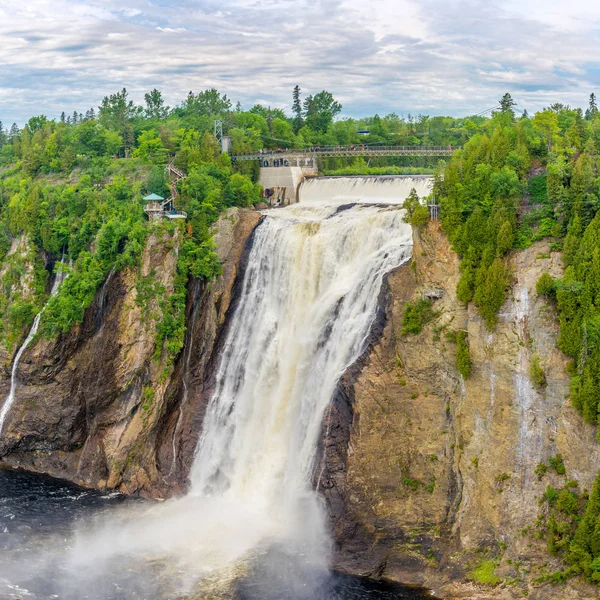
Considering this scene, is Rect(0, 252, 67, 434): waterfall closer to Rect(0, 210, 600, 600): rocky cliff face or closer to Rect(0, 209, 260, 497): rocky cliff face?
Rect(0, 209, 260, 497): rocky cliff face

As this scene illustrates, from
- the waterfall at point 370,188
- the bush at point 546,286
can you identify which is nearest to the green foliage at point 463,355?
the bush at point 546,286

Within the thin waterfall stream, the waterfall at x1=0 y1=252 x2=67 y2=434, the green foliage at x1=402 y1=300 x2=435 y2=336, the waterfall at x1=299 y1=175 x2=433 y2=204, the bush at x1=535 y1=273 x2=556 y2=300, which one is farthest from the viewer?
the waterfall at x1=299 y1=175 x2=433 y2=204

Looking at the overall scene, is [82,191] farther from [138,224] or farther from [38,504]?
[38,504]

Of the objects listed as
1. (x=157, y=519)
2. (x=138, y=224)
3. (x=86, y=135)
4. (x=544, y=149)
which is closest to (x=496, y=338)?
(x=544, y=149)

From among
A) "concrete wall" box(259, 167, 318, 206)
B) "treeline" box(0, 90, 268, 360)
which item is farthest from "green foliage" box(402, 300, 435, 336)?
"concrete wall" box(259, 167, 318, 206)

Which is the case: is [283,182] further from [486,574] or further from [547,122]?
[486,574]
